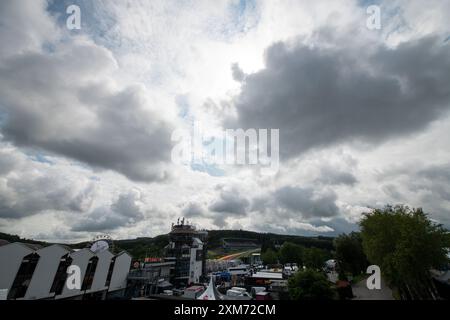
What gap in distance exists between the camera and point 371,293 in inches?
1580

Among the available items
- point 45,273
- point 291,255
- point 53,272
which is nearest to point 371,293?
point 53,272

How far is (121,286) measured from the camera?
170ft

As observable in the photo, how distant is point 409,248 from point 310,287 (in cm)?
1286

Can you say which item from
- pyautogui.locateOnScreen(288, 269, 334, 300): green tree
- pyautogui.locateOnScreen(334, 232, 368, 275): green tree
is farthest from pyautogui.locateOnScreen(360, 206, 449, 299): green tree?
pyautogui.locateOnScreen(334, 232, 368, 275): green tree

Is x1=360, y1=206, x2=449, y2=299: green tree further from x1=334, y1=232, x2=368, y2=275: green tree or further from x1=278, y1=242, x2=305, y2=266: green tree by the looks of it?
x1=278, y1=242, x2=305, y2=266: green tree

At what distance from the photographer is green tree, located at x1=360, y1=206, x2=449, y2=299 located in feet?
89.8

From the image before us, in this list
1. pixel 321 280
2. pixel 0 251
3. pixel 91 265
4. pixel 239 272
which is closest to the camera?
pixel 321 280

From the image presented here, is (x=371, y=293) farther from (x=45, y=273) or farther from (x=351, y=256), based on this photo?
(x=45, y=273)

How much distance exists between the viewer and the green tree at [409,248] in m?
27.4

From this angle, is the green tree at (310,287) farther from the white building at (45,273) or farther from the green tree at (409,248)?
the white building at (45,273)

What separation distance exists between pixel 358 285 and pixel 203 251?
1744 inches
